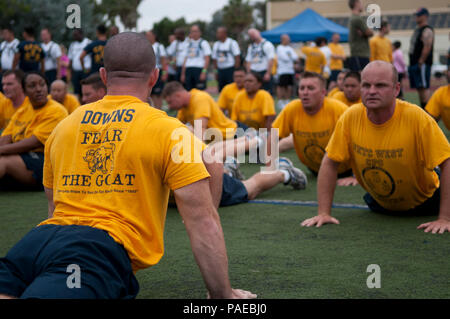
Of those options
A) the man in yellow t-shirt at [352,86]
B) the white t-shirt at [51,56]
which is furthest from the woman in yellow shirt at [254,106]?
the white t-shirt at [51,56]

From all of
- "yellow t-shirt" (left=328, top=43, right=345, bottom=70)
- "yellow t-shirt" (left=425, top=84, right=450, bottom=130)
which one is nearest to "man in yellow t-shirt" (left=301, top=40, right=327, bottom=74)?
"yellow t-shirt" (left=328, top=43, right=345, bottom=70)

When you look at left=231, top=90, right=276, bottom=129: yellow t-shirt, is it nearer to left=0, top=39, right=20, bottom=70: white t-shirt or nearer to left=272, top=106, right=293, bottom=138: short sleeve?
left=272, top=106, right=293, bottom=138: short sleeve

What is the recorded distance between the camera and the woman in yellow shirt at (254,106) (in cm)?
953

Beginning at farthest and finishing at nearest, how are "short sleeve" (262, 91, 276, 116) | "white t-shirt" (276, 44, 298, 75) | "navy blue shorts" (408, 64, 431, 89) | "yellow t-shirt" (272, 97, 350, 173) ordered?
"white t-shirt" (276, 44, 298, 75) → "navy blue shorts" (408, 64, 431, 89) → "short sleeve" (262, 91, 276, 116) → "yellow t-shirt" (272, 97, 350, 173)

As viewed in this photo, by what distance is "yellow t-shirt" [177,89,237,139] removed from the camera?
866cm

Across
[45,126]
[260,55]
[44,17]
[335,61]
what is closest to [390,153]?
[45,126]

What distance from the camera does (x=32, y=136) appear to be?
20.8 feet

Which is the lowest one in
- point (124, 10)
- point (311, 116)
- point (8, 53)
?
point (311, 116)

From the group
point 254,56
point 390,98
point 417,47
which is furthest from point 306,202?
point 254,56

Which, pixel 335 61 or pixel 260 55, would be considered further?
pixel 335 61

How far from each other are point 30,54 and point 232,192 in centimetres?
902

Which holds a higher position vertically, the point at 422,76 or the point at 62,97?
the point at 422,76

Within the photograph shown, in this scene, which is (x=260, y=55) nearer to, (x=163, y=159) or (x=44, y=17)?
(x=163, y=159)

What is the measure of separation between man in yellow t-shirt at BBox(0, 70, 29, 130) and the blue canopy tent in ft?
68.0
